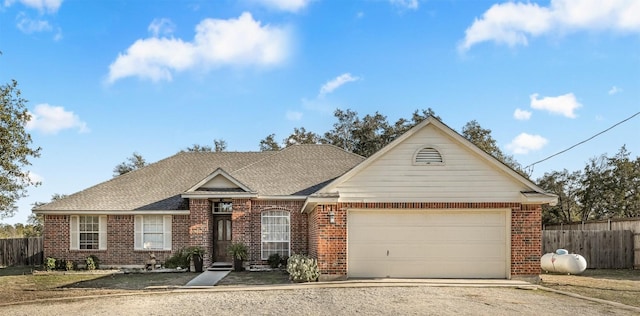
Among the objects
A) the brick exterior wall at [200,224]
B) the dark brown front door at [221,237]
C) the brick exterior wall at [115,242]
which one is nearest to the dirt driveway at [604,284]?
the dark brown front door at [221,237]

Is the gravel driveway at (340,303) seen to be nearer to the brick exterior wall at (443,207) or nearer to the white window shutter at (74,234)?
the brick exterior wall at (443,207)

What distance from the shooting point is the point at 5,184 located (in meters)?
21.8

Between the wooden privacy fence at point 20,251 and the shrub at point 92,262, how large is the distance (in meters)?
7.10

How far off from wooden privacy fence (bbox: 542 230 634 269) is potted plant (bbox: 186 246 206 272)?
14.6 m

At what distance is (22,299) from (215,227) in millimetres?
8905

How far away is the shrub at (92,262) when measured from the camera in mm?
21016

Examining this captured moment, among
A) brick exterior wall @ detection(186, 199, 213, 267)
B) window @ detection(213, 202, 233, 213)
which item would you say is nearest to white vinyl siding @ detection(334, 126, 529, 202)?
brick exterior wall @ detection(186, 199, 213, 267)

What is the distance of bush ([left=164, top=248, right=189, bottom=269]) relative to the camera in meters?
20.4

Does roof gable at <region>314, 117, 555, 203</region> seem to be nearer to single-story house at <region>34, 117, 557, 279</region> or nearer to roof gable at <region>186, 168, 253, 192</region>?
single-story house at <region>34, 117, 557, 279</region>

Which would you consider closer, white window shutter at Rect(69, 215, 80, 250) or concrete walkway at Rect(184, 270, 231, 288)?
concrete walkway at Rect(184, 270, 231, 288)

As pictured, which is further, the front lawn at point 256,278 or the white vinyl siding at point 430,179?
the front lawn at point 256,278

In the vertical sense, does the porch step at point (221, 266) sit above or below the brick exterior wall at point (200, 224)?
below

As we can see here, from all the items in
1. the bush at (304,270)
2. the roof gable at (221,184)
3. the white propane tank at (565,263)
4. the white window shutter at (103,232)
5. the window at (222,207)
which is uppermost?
the roof gable at (221,184)

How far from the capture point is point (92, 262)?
21062mm
